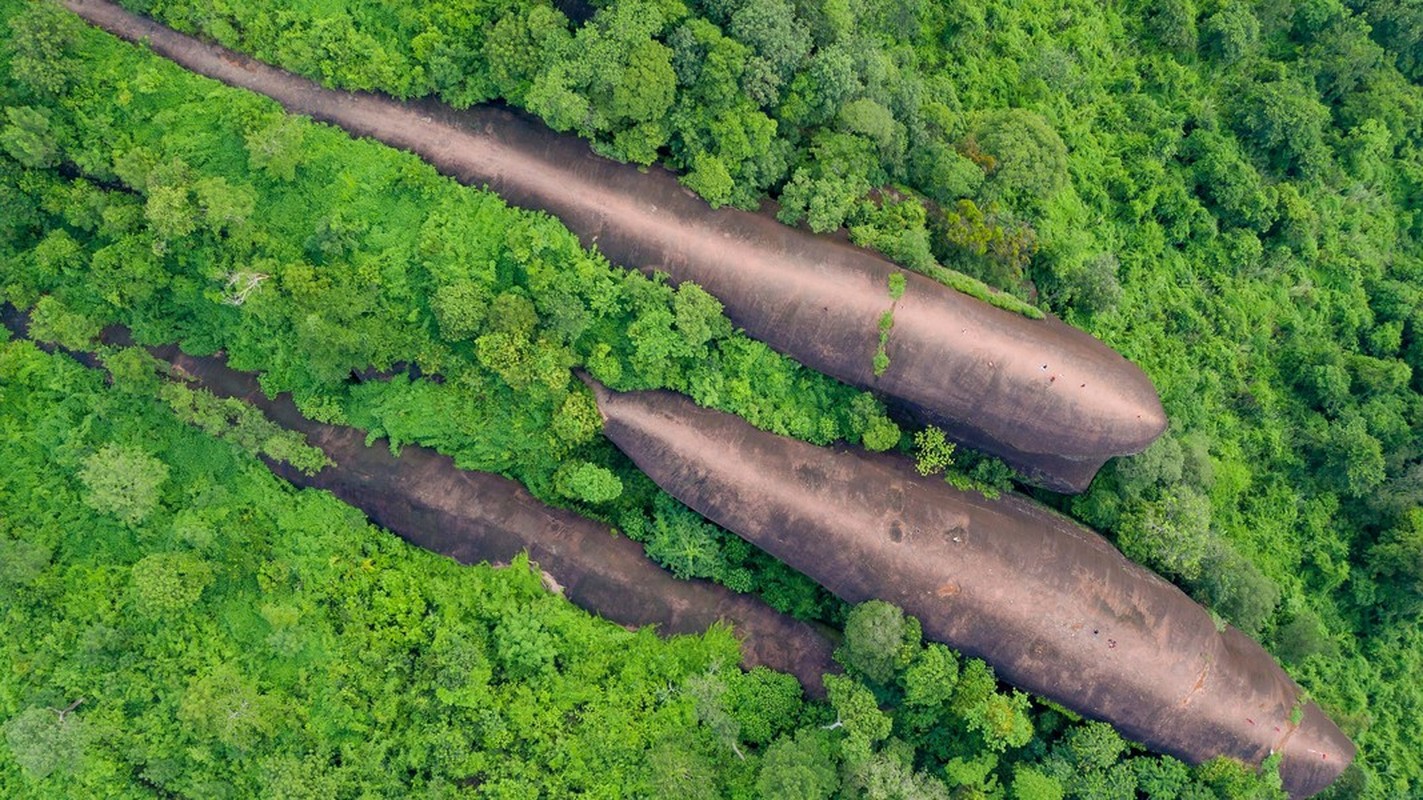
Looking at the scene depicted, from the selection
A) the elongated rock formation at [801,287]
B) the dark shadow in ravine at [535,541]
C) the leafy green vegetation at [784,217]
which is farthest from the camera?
the dark shadow in ravine at [535,541]

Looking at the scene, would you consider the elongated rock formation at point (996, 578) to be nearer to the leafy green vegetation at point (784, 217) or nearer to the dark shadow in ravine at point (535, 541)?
the leafy green vegetation at point (784, 217)

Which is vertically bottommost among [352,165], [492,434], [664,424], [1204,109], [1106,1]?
[492,434]

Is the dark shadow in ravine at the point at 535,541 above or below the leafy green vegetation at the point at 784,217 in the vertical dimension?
below

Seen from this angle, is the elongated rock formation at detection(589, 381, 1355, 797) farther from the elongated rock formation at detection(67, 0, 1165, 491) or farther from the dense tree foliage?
the elongated rock formation at detection(67, 0, 1165, 491)

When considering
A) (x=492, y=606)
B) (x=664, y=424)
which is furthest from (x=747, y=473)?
(x=492, y=606)

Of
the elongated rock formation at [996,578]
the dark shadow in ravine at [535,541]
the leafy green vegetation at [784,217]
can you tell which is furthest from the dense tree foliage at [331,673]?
the elongated rock formation at [996,578]

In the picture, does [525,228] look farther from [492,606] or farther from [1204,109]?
[1204,109]

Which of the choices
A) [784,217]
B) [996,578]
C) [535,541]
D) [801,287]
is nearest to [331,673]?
[535,541]
